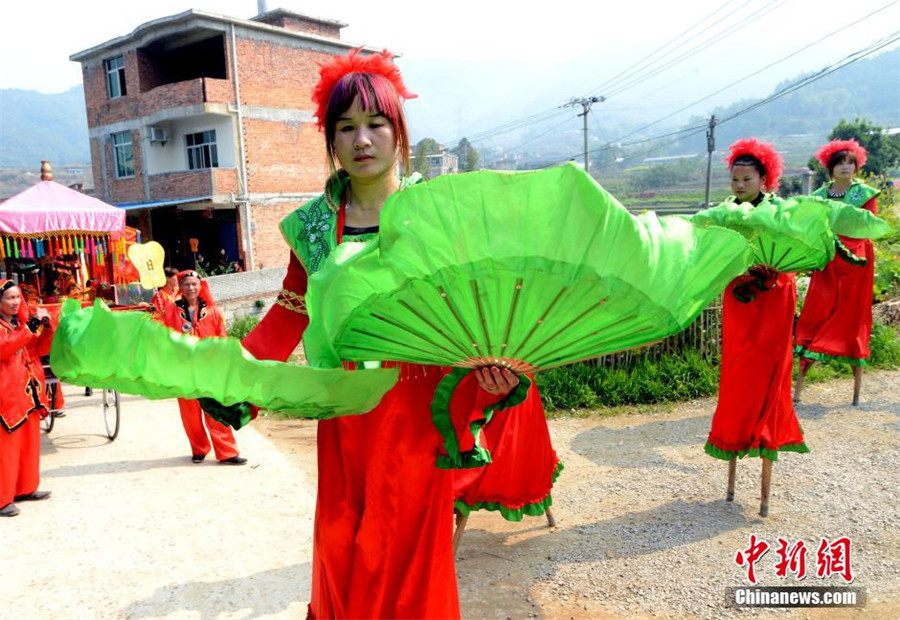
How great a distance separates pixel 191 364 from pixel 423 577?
927mm

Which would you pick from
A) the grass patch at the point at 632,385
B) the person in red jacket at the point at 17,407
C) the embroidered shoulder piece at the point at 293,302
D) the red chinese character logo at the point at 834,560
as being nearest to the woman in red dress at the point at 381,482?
the embroidered shoulder piece at the point at 293,302

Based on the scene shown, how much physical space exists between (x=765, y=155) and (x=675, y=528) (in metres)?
2.34

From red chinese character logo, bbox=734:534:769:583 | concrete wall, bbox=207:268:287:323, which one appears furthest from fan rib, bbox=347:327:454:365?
concrete wall, bbox=207:268:287:323

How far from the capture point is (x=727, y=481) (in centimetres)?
446

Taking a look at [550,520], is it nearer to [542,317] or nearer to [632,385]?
[632,385]

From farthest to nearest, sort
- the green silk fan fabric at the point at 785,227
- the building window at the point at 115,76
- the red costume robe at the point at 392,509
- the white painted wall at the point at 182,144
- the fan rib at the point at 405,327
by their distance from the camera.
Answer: the building window at the point at 115,76, the white painted wall at the point at 182,144, the green silk fan fabric at the point at 785,227, the red costume robe at the point at 392,509, the fan rib at the point at 405,327

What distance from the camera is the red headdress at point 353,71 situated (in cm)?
193

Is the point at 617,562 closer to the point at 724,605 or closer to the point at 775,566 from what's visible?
the point at 724,605

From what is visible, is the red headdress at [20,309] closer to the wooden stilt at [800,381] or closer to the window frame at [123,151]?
the wooden stilt at [800,381]

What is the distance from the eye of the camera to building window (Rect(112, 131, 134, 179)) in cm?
2216

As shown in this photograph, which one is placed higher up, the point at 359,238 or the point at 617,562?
the point at 359,238

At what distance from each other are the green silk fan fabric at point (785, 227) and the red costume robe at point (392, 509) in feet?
6.04

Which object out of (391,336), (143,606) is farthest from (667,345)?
(391,336)

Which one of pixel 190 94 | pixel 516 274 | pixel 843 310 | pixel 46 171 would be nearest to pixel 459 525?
pixel 516 274
